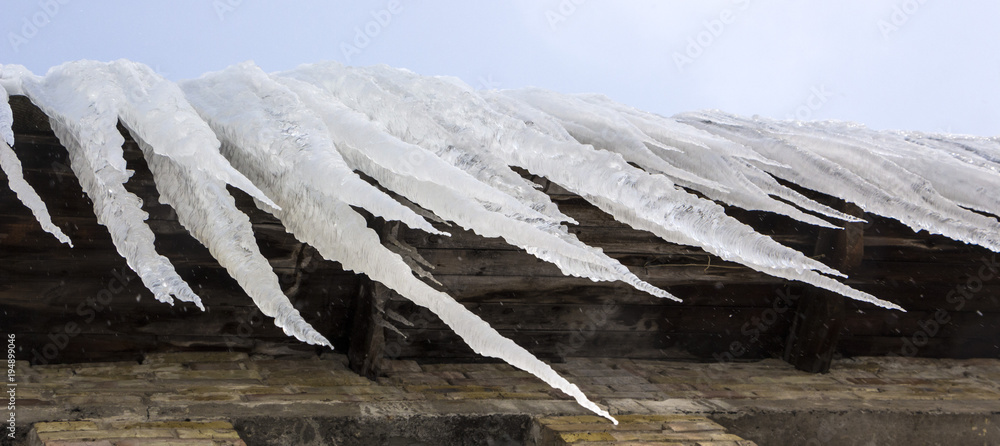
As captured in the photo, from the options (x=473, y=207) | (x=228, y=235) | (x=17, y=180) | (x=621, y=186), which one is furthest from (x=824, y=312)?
(x=17, y=180)

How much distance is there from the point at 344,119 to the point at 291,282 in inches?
51.0

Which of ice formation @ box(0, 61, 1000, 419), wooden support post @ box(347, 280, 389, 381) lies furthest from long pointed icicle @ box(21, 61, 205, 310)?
wooden support post @ box(347, 280, 389, 381)

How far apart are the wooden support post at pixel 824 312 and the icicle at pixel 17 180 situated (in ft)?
9.39

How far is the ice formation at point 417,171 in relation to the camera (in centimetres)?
170

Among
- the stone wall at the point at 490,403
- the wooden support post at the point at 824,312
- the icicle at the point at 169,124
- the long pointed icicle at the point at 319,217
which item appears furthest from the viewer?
the wooden support post at the point at 824,312

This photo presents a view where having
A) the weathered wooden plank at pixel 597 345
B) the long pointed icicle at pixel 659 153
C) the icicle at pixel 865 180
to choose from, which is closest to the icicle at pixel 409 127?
the long pointed icicle at pixel 659 153

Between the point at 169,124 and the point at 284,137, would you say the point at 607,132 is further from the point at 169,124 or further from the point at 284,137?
the point at 169,124

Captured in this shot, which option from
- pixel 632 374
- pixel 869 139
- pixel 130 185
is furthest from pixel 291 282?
pixel 869 139

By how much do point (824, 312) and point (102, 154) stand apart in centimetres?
297

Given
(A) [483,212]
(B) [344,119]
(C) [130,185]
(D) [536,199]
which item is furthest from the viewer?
(C) [130,185]

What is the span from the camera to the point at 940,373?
388 centimetres

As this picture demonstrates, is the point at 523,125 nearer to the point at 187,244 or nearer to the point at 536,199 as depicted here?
the point at 536,199

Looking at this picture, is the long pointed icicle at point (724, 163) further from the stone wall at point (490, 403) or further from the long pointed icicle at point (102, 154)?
the long pointed icicle at point (102, 154)

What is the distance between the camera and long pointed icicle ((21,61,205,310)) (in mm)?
1692
